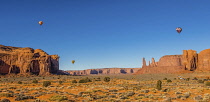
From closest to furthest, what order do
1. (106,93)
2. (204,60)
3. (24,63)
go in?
(106,93), (24,63), (204,60)

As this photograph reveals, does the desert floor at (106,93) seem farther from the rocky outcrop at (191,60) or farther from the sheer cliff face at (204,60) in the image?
the rocky outcrop at (191,60)

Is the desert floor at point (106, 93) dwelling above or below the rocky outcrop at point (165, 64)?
below

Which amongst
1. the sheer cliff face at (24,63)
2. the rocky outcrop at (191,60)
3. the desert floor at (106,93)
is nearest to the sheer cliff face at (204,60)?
the rocky outcrop at (191,60)

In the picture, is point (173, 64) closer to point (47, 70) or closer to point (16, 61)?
point (47, 70)

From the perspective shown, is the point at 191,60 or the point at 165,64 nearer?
the point at 191,60

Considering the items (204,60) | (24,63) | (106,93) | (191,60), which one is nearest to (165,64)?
(191,60)

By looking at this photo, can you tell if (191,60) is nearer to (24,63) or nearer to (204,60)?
(204,60)

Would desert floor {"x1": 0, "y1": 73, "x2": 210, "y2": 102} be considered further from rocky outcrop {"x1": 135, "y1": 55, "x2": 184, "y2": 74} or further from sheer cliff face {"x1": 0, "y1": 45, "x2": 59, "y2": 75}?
rocky outcrop {"x1": 135, "y1": 55, "x2": 184, "y2": 74}

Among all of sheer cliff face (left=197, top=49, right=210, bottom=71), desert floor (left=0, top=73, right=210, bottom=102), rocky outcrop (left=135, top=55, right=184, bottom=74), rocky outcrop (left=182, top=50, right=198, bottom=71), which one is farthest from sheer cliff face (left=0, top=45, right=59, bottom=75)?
sheer cliff face (left=197, top=49, right=210, bottom=71)

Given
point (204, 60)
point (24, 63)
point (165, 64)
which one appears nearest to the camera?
point (24, 63)

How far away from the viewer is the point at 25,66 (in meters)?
104

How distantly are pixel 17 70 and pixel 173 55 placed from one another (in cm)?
13751

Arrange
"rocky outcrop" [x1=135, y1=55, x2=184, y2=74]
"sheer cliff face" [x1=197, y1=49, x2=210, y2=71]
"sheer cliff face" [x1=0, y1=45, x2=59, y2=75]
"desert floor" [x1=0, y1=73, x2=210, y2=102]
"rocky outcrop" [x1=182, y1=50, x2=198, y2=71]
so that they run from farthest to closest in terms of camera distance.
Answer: "rocky outcrop" [x1=135, y1=55, x2=184, y2=74] < "rocky outcrop" [x1=182, y1=50, x2=198, y2=71] < "sheer cliff face" [x1=197, y1=49, x2=210, y2=71] < "sheer cliff face" [x1=0, y1=45, x2=59, y2=75] < "desert floor" [x1=0, y1=73, x2=210, y2=102]

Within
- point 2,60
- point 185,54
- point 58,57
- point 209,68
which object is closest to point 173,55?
point 185,54
